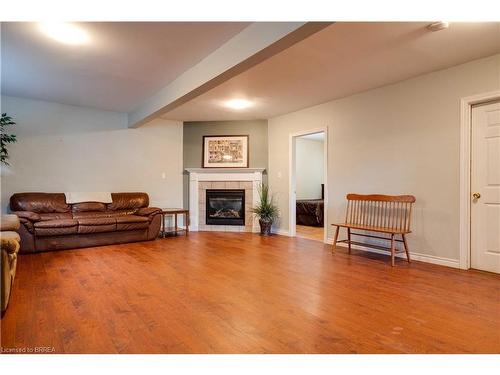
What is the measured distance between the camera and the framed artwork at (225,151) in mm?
6336

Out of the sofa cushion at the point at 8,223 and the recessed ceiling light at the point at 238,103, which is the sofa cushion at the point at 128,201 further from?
the sofa cushion at the point at 8,223

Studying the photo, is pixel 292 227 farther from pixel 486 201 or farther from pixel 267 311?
pixel 267 311

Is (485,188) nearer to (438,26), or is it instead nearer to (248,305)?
(438,26)

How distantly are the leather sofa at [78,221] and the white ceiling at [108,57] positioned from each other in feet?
5.56

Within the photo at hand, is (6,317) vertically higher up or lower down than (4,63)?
lower down

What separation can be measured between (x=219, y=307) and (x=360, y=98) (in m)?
3.62

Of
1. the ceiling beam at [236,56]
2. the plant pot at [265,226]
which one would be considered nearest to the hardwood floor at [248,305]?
the plant pot at [265,226]

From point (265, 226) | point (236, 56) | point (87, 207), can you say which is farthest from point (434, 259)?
point (87, 207)

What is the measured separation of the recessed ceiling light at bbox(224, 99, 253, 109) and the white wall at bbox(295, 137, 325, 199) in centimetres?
342

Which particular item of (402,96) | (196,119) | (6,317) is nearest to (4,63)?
(6,317)

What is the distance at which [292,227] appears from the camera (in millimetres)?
5711

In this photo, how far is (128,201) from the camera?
543 cm

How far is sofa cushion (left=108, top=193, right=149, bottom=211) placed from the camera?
5.31 metres

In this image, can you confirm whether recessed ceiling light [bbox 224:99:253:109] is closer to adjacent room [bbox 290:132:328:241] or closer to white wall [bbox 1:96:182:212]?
white wall [bbox 1:96:182:212]
